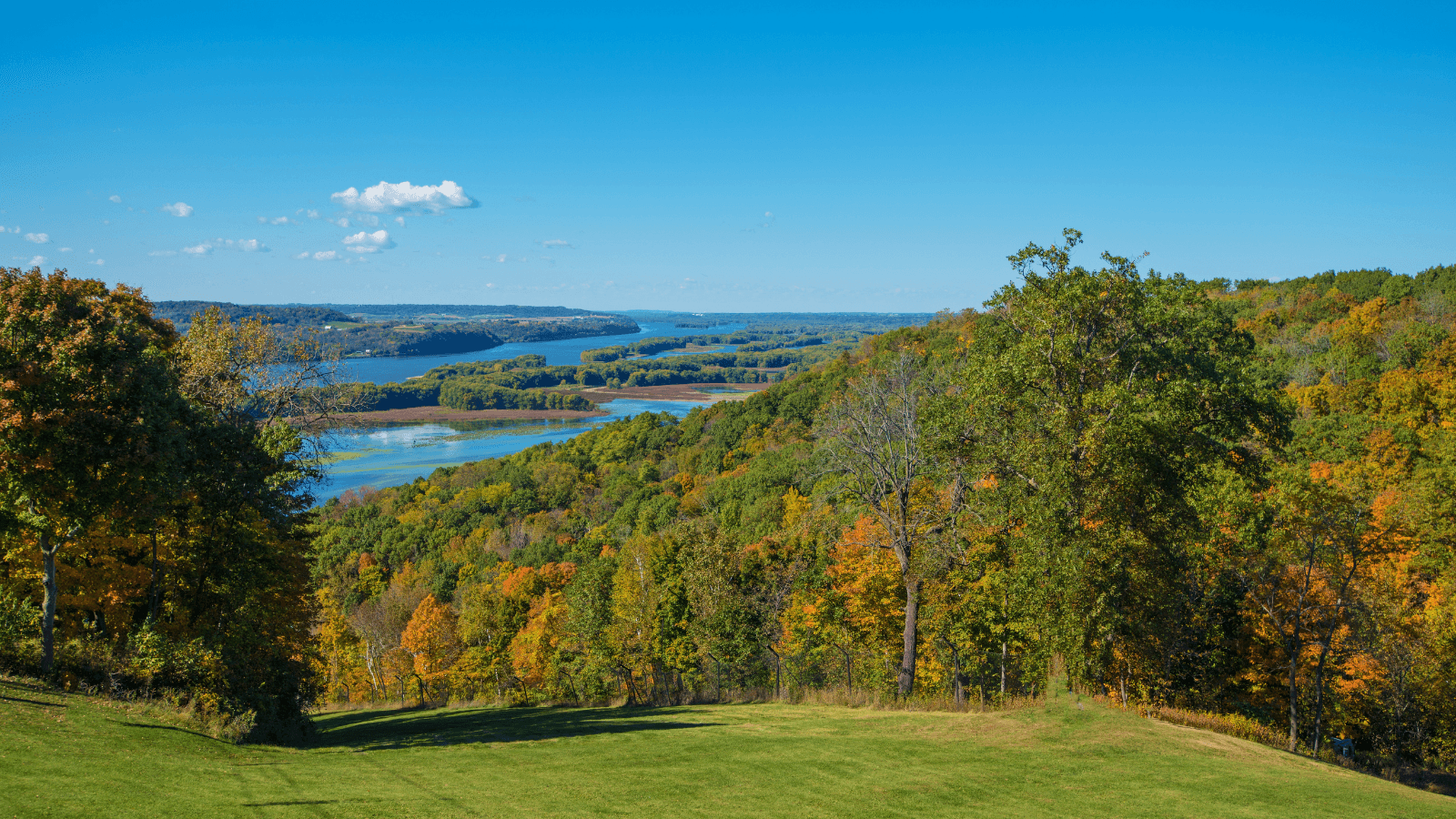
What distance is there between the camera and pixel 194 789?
9203 mm

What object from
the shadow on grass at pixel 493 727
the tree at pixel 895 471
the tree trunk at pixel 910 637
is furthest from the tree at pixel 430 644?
the tree at pixel 895 471

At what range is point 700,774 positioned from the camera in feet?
39.5

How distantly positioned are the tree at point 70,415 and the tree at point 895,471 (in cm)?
1713

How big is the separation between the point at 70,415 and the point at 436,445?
16141 centimetres

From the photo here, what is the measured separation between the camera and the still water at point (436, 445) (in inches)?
5335

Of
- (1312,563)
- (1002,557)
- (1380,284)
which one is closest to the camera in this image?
(1002,557)

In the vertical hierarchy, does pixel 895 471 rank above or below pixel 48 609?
above

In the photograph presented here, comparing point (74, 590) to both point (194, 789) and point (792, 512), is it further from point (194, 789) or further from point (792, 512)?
point (792, 512)

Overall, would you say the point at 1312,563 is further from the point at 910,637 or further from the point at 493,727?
the point at 493,727

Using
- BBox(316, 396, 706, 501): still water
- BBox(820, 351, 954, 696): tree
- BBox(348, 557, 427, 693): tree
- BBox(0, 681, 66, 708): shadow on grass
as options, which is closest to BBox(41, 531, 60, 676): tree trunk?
BBox(0, 681, 66, 708): shadow on grass

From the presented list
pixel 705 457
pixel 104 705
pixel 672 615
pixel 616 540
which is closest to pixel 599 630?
pixel 672 615

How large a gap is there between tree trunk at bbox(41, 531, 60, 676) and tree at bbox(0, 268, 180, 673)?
19 millimetres

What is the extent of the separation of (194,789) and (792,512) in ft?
156

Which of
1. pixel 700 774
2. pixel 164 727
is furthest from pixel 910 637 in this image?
pixel 164 727
